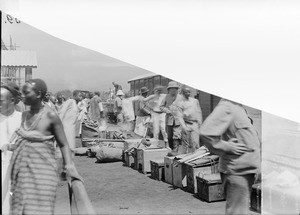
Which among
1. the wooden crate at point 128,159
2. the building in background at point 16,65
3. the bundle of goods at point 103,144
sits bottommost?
the wooden crate at point 128,159

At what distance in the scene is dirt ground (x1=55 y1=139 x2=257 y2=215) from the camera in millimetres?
2988

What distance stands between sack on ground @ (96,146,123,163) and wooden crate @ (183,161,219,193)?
40 cm

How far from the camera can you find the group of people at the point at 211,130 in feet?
9.93

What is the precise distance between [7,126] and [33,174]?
0.30 m

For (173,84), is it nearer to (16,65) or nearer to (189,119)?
(189,119)

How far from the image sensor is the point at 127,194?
3021mm

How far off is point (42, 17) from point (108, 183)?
1.00m

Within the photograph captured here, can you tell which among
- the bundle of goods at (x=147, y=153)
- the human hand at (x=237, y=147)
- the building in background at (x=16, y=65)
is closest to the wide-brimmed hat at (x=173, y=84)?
the bundle of goods at (x=147, y=153)

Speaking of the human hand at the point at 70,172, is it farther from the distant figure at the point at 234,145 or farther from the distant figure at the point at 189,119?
the distant figure at the point at 234,145

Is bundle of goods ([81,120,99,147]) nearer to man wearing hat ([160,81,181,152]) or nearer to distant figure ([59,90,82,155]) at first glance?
distant figure ([59,90,82,155])

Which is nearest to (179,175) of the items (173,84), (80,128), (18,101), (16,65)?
(173,84)

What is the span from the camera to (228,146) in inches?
119

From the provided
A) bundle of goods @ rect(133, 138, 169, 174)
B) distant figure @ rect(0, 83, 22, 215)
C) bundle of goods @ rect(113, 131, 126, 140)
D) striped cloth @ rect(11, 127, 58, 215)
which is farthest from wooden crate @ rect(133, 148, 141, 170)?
distant figure @ rect(0, 83, 22, 215)

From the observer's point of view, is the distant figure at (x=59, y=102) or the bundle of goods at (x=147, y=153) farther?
the bundle of goods at (x=147, y=153)
